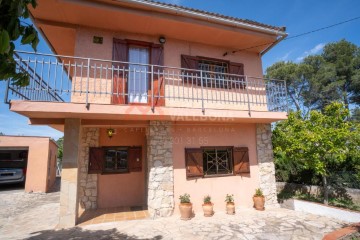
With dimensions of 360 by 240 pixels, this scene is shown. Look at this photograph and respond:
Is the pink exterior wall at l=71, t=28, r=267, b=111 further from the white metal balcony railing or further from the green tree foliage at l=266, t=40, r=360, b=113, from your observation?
the green tree foliage at l=266, t=40, r=360, b=113

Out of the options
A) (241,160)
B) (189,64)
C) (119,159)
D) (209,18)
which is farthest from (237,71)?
(119,159)

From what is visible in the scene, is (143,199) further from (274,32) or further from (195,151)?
(274,32)

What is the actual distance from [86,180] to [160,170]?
2.97 m

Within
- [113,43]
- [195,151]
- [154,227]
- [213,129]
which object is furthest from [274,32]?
[154,227]

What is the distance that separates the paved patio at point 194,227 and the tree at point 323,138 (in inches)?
71.7

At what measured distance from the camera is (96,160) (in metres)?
7.70

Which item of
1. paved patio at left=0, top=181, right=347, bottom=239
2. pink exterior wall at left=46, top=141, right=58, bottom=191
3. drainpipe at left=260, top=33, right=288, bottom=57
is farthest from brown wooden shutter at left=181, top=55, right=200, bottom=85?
pink exterior wall at left=46, top=141, right=58, bottom=191

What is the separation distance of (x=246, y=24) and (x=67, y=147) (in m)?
7.20

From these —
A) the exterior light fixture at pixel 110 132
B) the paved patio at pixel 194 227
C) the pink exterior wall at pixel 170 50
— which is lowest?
the paved patio at pixel 194 227

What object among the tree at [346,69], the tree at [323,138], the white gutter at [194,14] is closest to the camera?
the white gutter at [194,14]

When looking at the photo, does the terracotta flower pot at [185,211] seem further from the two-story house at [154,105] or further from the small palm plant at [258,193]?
the small palm plant at [258,193]

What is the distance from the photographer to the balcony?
554 centimetres

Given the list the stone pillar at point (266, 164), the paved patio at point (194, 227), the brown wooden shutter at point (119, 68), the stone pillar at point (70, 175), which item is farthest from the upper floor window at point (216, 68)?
the stone pillar at point (70, 175)

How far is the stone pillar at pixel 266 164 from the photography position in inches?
307
